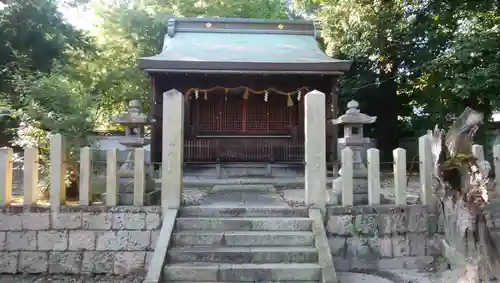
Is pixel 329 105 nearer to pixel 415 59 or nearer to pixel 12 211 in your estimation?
pixel 415 59

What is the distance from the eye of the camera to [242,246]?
5.02 m

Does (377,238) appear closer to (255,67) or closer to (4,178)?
(255,67)

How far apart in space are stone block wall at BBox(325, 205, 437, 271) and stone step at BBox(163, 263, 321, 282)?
0.99m

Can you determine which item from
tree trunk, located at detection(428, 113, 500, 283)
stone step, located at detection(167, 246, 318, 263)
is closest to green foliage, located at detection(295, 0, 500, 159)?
tree trunk, located at detection(428, 113, 500, 283)

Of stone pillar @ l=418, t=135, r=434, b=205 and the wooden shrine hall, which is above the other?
the wooden shrine hall

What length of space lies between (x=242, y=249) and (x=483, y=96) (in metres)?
8.52

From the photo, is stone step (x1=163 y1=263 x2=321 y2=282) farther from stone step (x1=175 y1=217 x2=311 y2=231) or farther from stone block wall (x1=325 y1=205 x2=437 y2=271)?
stone block wall (x1=325 y1=205 x2=437 y2=271)

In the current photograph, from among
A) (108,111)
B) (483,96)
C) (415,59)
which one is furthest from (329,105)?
(108,111)

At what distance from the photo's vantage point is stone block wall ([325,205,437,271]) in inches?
213

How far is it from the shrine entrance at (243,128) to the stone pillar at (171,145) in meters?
4.95

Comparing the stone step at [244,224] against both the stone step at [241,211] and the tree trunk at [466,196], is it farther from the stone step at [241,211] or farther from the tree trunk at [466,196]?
the tree trunk at [466,196]

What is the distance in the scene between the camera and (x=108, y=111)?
52.6 ft

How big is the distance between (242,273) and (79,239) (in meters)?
2.50

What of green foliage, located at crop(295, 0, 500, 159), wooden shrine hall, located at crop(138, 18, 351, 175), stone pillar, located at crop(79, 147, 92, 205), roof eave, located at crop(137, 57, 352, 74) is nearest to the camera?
stone pillar, located at crop(79, 147, 92, 205)
